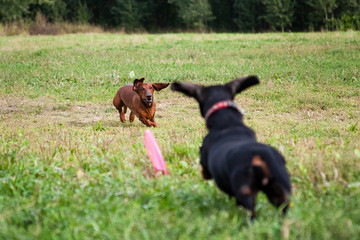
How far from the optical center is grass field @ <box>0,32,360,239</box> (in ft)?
9.53

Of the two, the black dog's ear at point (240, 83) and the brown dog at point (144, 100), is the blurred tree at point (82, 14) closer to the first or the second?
the brown dog at point (144, 100)

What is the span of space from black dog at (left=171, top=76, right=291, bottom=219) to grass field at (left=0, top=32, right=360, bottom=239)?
6.5 inches

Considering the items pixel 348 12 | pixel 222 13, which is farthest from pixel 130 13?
pixel 348 12

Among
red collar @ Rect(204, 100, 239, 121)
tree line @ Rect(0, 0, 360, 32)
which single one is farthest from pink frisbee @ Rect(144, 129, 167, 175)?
tree line @ Rect(0, 0, 360, 32)

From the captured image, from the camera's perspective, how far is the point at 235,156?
292 centimetres

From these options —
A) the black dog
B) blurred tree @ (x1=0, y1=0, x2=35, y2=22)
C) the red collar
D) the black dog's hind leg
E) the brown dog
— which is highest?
blurred tree @ (x1=0, y1=0, x2=35, y2=22)

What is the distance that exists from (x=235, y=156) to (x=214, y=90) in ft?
2.56

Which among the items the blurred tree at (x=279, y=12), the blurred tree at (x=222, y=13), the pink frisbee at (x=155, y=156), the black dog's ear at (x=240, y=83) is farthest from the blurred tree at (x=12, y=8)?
the black dog's ear at (x=240, y=83)

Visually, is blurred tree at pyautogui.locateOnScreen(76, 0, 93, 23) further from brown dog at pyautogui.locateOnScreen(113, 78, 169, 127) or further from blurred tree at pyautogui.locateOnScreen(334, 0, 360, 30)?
brown dog at pyautogui.locateOnScreen(113, 78, 169, 127)

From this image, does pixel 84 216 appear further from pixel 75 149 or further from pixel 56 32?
pixel 56 32

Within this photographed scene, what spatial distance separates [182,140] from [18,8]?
4011 centimetres

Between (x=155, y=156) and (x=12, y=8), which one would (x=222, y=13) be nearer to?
(x=12, y=8)

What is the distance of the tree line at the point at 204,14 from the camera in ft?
129

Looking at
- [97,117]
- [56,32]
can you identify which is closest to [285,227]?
[97,117]
